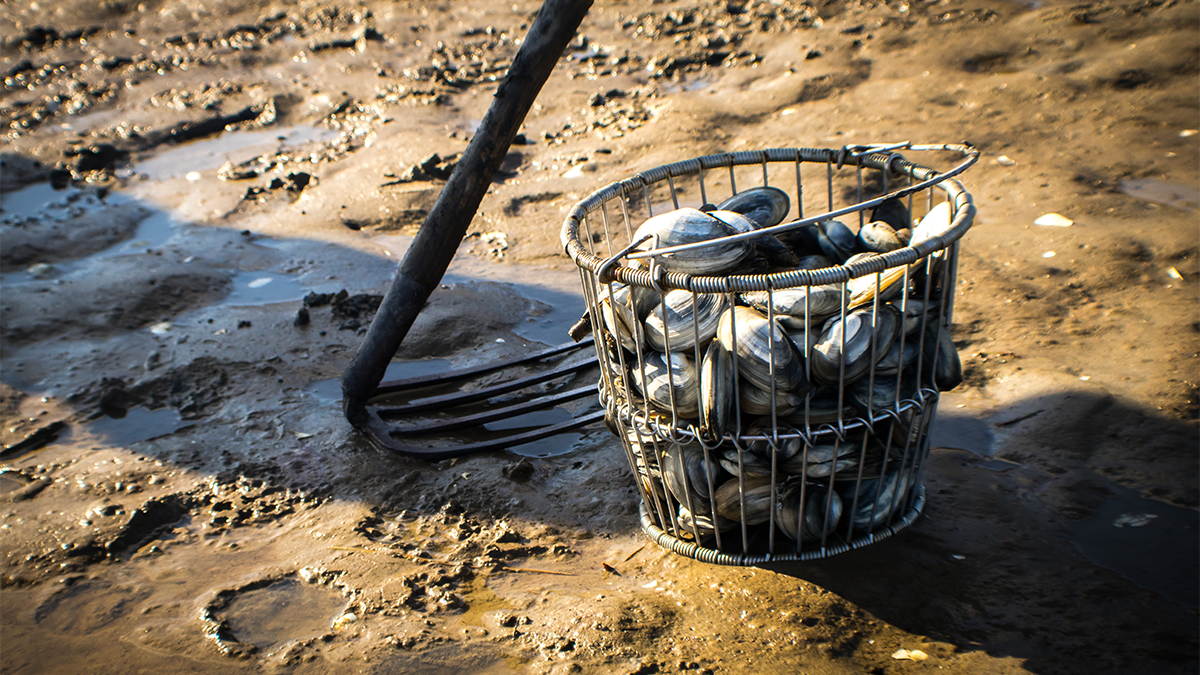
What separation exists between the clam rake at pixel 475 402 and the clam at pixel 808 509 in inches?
34.8

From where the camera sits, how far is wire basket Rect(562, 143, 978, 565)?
1.72m

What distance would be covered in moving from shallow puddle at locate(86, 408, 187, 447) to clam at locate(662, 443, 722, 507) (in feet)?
6.54

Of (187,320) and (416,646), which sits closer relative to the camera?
(416,646)

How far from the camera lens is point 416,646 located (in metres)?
1.81

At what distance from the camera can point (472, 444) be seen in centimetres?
266

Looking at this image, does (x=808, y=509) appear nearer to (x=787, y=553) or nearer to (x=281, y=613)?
(x=787, y=553)

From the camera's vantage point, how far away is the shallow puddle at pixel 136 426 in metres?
2.85

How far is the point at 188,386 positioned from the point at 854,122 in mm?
3802

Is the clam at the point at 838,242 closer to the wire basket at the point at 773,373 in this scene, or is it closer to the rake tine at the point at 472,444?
the wire basket at the point at 773,373

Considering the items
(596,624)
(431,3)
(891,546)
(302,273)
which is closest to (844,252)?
(891,546)

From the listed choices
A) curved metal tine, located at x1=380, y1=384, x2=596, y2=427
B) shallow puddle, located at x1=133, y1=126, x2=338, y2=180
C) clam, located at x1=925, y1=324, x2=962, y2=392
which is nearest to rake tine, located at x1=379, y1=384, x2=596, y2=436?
curved metal tine, located at x1=380, y1=384, x2=596, y2=427

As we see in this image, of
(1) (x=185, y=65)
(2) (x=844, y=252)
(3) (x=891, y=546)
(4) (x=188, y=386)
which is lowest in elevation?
(3) (x=891, y=546)

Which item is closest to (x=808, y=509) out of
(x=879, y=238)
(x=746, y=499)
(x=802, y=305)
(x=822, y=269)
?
(x=746, y=499)

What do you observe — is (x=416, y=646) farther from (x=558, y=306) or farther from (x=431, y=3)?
(x=431, y=3)
